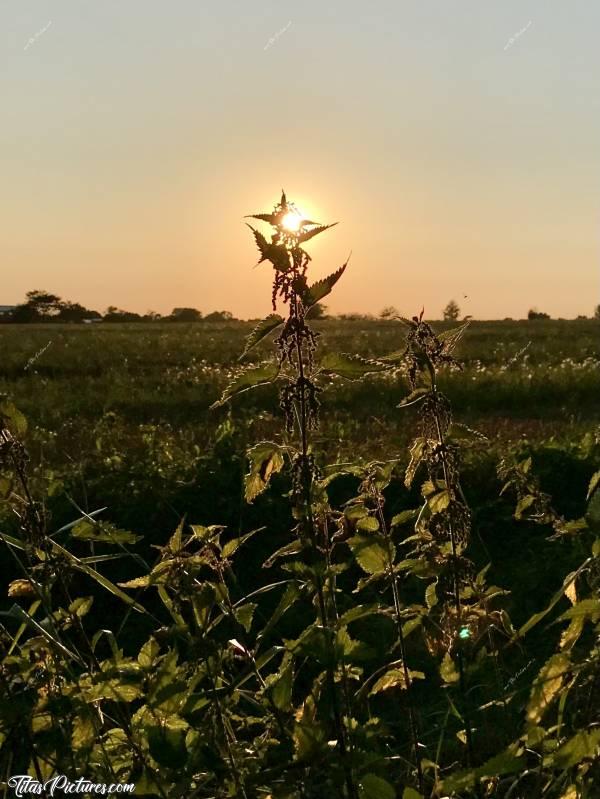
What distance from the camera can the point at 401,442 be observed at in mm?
8586

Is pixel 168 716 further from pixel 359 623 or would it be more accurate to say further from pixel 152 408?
pixel 152 408

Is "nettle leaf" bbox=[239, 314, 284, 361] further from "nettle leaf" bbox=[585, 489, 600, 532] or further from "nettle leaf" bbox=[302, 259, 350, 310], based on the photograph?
"nettle leaf" bbox=[585, 489, 600, 532]

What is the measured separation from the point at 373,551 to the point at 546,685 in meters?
0.50

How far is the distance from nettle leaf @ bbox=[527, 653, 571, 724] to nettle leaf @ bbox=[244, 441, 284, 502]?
70 centimetres

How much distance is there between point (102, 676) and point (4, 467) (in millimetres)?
561

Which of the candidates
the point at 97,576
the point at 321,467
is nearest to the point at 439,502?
the point at 97,576

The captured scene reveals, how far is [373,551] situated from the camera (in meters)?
2.15

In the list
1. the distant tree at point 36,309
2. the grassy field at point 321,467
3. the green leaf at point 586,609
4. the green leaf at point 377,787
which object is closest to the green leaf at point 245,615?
the grassy field at point 321,467

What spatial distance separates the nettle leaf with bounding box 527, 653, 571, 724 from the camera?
1809mm

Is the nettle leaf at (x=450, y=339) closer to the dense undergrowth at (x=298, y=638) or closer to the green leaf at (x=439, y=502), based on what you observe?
the dense undergrowth at (x=298, y=638)

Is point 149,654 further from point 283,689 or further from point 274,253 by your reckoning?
point 274,253

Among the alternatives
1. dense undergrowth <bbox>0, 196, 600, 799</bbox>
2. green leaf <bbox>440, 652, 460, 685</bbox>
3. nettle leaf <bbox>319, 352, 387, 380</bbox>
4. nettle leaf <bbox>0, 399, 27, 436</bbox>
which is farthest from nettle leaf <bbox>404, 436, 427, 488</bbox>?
nettle leaf <bbox>0, 399, 27, 436</bbox>

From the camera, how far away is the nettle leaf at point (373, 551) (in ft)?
7.01

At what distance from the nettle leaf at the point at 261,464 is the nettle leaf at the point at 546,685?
698mm
